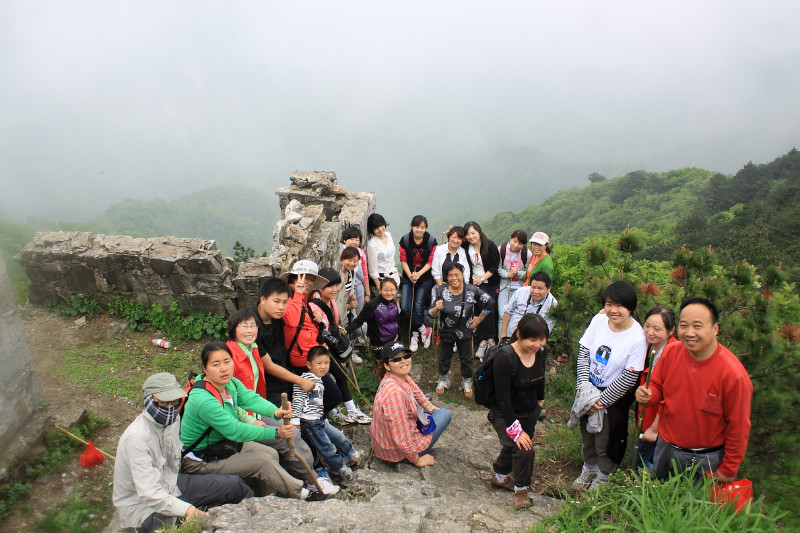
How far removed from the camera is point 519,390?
4051 millimetres

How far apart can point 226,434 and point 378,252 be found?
3.84 meters

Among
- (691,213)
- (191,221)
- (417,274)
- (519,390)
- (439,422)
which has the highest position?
(691,213)

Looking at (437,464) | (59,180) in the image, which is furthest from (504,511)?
(59,180)

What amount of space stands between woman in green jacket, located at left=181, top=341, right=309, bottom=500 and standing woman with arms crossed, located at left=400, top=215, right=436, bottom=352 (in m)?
3.38

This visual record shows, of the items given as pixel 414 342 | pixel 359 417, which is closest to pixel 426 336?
pixel 414 342

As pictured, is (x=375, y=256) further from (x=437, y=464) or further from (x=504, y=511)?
(x=504, y=511)

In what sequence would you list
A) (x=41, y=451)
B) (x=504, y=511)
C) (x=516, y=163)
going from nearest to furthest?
(x=504, y=511) < (x=41, y=451) < (x=516, y=163)

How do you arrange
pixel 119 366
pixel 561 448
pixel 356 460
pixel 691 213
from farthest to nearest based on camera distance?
1. pixel 691 213
2. pixel 119 366
3. pixel 561 448
4. pixel 356 460

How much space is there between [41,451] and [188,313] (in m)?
2.47

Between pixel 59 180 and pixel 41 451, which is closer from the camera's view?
pixel 41 451

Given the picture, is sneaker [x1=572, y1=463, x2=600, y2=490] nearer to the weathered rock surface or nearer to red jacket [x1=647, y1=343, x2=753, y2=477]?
the weathered rock surface

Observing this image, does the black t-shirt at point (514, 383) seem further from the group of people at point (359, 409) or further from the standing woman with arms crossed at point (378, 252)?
the standing woman with arms crossed at point (378, 252)

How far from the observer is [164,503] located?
10.6ft

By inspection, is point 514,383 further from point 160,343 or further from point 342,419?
point 160,343
